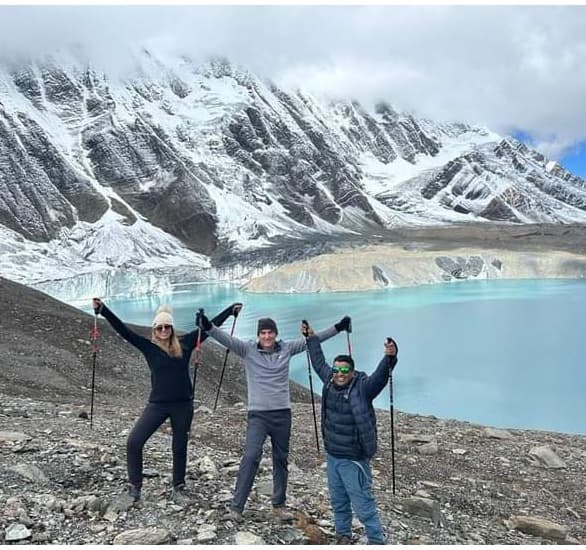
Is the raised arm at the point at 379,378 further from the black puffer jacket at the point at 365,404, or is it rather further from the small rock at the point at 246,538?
the small rock at the point at 246,538

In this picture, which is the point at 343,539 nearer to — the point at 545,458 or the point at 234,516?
the point at 234,516

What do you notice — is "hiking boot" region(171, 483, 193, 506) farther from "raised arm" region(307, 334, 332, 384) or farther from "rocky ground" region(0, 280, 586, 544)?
"raised arm" region(307, 334, 332, 384)

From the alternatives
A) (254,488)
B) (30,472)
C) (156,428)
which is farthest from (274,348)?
(30,472)

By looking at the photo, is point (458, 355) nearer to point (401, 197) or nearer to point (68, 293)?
point (68, 293)

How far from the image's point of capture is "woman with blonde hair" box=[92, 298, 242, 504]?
529cm

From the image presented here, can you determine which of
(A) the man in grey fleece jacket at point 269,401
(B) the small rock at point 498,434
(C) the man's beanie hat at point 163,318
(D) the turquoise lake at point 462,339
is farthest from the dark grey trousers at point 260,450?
(D) the turquoise lake at point 462,339

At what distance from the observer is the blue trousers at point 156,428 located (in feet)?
17.4

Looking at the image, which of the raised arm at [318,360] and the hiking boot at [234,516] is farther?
the raised arm at [318,360]

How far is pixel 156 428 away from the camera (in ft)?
17.5

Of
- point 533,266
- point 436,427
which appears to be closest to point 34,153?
point 533,266

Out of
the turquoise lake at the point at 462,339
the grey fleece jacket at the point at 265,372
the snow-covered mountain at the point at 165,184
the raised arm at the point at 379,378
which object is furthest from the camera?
the snow-covered mountain at the point at 165,184

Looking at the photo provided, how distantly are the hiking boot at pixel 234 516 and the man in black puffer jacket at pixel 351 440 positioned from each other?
0.78 metres

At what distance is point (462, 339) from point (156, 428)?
3046cm

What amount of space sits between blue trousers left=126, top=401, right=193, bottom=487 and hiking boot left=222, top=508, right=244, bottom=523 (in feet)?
1.93
